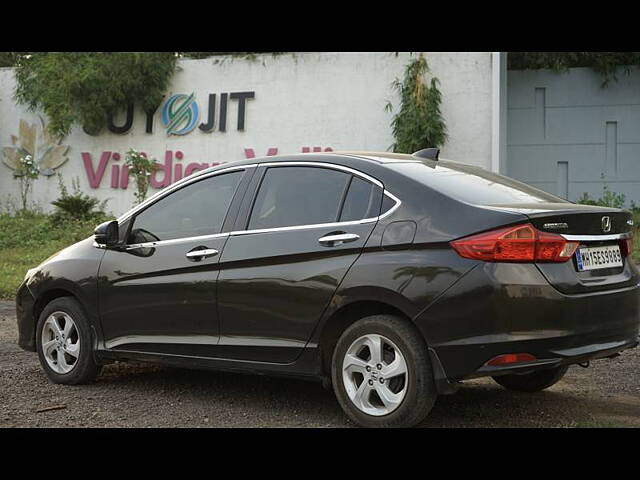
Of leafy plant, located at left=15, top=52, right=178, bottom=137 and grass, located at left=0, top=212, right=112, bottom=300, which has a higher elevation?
leafy plant, located at left=15, top=52, right=178, bottom=137

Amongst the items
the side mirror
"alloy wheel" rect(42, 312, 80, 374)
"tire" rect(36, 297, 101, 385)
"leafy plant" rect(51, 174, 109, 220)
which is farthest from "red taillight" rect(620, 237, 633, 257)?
"leafy plant" rect(51, 174, 109, 220)

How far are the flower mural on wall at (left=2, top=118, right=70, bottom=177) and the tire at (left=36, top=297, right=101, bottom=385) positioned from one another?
14.4m

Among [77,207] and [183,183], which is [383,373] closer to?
[183,183]

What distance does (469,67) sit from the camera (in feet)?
58.7

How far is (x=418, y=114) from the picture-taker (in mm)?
17594

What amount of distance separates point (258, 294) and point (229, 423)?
79 cm

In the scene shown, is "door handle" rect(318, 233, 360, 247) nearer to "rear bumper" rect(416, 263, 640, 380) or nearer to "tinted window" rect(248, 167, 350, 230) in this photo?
"tinted window" rect(248, 167, 350, 230)

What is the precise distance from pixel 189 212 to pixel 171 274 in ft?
1.54

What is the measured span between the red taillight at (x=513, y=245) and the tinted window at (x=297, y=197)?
0.97m

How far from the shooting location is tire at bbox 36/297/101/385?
257 inches

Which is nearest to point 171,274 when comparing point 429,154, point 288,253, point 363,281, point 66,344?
point 288,253

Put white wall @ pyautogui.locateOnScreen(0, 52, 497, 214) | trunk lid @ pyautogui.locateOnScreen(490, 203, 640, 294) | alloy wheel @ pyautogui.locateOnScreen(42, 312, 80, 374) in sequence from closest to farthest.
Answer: trunk lid @ pyautogui.locateOnScreen(490, 203, 640, 294) < alloy wheel @ pyautogui.locateOnScreen(42, 312, 80, 374) < white wall @ pyautogui.locateOnScreen(0, 52, 497, 214)

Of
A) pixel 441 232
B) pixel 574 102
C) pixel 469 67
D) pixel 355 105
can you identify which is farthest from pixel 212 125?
pixel 441 232

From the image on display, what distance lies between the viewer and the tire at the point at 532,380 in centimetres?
597
